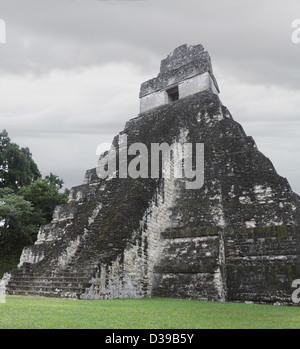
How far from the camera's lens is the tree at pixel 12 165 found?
22.8m

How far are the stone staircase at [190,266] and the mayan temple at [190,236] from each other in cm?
3

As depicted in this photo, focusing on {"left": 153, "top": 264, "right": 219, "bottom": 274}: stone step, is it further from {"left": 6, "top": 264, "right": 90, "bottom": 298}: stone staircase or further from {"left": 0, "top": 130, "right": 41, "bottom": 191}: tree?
{"left": 0, "top": 130, "right": 41, "bottom": 191}: tree

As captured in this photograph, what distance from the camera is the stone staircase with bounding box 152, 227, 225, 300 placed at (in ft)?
26.4

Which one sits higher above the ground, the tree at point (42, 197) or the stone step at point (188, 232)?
the tree at point (42, 197)

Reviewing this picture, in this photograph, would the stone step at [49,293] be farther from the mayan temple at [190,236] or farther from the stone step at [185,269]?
the stone step at [185,269]

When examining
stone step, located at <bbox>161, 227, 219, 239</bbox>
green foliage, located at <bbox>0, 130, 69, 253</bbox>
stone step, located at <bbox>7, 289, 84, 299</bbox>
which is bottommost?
stone step, located at <bbox>7, 289, 84, 299</bbox>

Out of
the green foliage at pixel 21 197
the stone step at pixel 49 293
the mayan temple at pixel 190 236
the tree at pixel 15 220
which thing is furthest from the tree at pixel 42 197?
the stone step at pixel 49 293

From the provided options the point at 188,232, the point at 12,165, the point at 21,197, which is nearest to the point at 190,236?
the point at 188,232

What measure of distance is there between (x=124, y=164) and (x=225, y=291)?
6.25m

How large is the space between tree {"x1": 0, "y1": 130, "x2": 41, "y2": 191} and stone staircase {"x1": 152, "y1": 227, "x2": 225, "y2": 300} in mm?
17316

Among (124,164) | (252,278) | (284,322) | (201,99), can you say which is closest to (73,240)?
(124,164)

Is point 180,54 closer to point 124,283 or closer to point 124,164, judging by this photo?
point 124,164

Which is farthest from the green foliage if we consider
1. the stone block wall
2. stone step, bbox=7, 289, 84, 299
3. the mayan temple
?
the stone block wall
